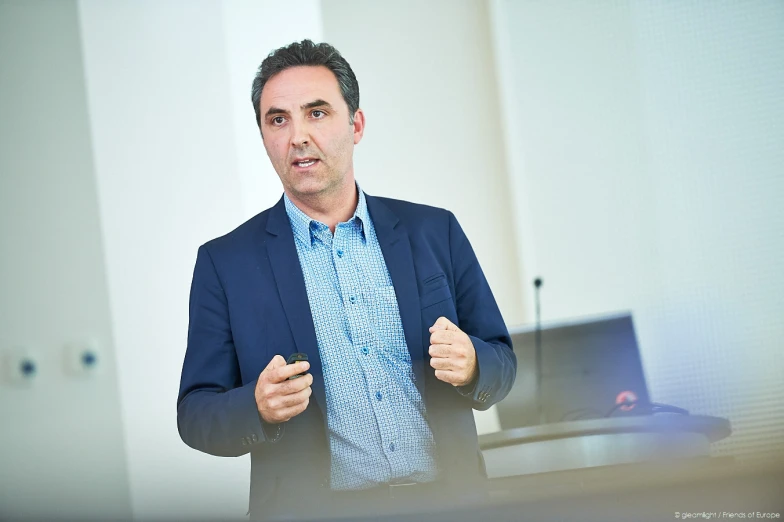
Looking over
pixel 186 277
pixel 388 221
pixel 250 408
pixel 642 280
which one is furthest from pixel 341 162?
pixel 642 280

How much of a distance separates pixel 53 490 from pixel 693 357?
2169 mm

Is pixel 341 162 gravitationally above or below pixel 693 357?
above

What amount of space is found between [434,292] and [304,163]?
34 centimetres

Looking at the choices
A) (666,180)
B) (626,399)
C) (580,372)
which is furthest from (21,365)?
(666,180)

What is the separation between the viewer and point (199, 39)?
2303mm

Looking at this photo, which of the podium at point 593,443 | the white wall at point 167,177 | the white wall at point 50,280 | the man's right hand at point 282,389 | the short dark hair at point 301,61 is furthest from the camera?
the white wall at point 50,280

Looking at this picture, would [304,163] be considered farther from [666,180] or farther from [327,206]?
[666,180]

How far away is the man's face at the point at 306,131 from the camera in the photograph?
4.97 ft

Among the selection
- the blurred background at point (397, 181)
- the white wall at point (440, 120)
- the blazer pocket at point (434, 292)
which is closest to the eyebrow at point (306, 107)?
the blazer pocket at point (434, 292)

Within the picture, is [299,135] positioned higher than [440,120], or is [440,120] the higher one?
[440,120]

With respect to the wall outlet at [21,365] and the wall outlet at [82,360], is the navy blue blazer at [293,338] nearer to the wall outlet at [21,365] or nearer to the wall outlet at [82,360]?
the wall outlet at [82,360]

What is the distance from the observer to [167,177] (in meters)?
2.27

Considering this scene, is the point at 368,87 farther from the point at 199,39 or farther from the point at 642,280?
the point at 642,280

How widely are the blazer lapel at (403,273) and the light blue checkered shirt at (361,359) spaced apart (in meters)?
0.01
